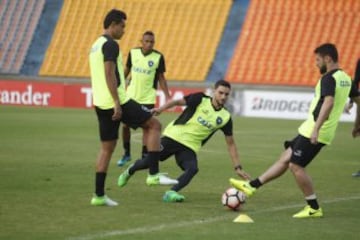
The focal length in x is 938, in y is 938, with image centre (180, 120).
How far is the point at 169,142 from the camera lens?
1217cm

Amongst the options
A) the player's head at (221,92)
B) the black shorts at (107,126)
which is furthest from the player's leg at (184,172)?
the black shorts at (107,126)

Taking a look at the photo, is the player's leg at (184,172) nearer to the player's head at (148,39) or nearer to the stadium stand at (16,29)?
the player's head at (148,39)

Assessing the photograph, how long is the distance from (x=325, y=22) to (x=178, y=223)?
29.7 metres

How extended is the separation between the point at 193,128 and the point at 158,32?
28081 millimetres

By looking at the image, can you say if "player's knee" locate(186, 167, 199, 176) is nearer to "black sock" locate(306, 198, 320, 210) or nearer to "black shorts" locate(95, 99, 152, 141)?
"black shorts" locate(95, 99, 152, 141)

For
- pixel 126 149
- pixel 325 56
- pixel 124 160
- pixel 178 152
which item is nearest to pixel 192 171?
pixel 178 152

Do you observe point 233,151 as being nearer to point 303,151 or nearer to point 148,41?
point 303,151

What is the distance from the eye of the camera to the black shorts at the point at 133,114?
11.0 metres

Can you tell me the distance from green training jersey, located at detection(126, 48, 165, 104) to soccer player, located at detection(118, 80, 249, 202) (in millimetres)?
3814

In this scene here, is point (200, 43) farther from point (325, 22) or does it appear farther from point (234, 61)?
point (325, 22)

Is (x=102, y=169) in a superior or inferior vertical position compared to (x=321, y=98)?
inferior

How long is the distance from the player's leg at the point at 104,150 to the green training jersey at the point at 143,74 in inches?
203

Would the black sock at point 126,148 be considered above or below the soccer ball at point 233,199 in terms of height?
below

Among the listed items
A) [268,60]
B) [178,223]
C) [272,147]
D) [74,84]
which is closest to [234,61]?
[268,60]
